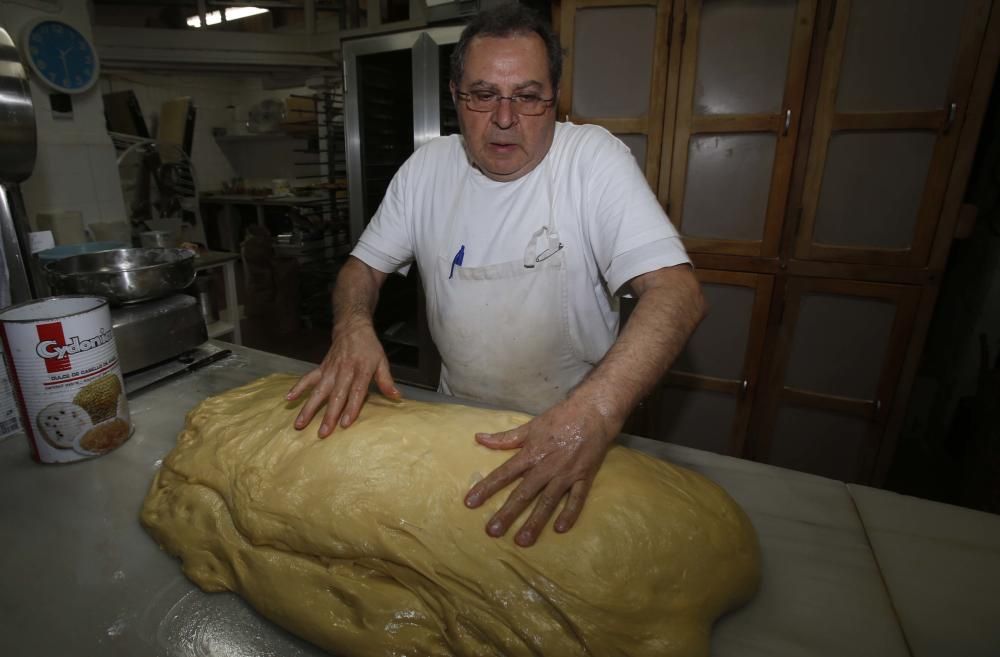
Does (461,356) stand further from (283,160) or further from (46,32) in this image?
(283,160)

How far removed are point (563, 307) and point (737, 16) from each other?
173 centimetres

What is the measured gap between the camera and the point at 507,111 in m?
1.43

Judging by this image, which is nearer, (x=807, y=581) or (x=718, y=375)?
(x=807, y=581)

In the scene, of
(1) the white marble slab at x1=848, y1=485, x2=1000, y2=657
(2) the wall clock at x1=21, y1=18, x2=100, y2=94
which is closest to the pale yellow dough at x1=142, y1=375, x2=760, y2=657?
(1) the white marble slab at x1=848, y1=485, x2=1000, y2=657

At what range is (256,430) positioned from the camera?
1188 mm

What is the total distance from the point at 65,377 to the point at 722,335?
102 inches

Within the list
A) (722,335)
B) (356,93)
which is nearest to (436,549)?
(722,335)

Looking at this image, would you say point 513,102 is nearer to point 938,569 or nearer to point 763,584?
point 763,584

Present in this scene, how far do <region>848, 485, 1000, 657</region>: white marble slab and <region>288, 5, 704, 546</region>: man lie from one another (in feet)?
1.81

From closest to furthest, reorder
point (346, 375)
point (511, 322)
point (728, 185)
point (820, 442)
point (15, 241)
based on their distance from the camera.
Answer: point (346, 375), point (15, 241), point (511, 322), point (728, 185), point (820, 442)

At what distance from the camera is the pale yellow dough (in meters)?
0.82

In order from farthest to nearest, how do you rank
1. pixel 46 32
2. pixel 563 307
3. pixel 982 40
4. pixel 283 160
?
pixel 283 160, pixel 46 32, pixel 982 40, pixel 563 307

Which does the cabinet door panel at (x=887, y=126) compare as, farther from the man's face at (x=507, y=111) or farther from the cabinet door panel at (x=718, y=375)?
the man's face at (x=507, y=111)

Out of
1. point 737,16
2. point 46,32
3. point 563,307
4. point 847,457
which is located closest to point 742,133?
point 737,16
